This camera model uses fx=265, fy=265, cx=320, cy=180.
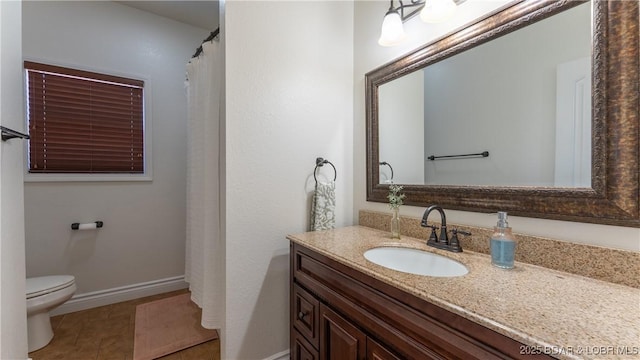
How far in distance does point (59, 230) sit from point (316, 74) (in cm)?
235

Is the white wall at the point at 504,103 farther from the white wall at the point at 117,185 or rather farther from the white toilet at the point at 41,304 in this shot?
the white toilet at the point at 41,304

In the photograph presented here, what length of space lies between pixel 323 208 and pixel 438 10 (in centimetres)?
110

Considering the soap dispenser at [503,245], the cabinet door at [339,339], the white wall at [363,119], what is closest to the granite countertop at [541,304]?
the soap dispenser at [503,245]

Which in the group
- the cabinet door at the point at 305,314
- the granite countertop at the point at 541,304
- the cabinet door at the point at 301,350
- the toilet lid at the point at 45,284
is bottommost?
the cabinet door at the point at 301,350

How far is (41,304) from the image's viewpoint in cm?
166

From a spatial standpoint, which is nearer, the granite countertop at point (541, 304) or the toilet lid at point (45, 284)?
the granite countertop at point (541, 304)

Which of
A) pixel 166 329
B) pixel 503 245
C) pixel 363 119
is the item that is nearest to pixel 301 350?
pixel 503 245

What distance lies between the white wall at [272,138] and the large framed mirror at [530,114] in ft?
1.56

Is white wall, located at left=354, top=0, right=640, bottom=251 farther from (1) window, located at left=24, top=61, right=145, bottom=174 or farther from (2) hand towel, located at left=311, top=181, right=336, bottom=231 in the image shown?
(1) window, located at left=24, top=61, right=145, bottom=174

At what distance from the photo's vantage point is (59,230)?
2.10 meters

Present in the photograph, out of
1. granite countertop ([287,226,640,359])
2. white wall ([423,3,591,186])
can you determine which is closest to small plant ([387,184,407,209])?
white wall ([423,3,591,186])

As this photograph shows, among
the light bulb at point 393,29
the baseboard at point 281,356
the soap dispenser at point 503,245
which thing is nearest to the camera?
the soap dispenser at point 503,245

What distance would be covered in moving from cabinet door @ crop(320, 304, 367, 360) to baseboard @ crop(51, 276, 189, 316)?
2035 millimetres

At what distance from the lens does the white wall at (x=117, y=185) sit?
2.05m
